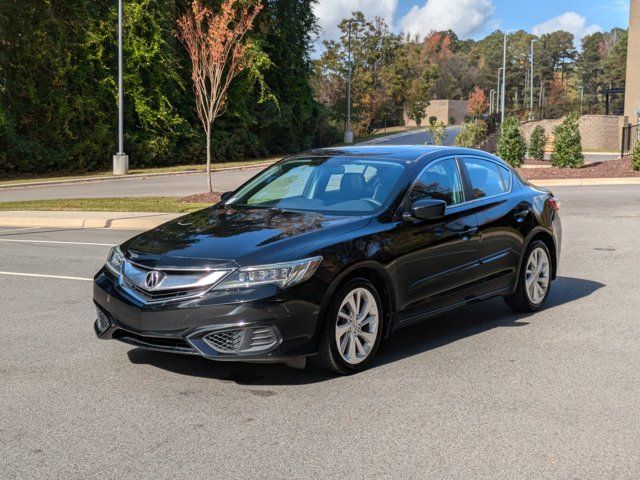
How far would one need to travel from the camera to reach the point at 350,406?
187 inches

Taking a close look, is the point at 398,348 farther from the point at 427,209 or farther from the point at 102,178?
the point at 102,178

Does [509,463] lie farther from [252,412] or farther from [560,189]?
[560,189]

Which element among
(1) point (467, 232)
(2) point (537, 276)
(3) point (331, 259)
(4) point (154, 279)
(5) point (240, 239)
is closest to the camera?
(4) point (154, 279)

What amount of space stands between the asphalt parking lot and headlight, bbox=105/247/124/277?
0.68m

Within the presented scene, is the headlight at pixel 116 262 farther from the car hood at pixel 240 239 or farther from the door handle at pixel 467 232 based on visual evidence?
the door handle at pixel 467 232

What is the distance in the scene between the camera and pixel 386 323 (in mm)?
5688

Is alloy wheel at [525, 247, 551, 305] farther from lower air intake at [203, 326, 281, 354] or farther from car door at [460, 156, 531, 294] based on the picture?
lower air intake at [203, 326, 281, 354]

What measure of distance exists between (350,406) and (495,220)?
2732 mm

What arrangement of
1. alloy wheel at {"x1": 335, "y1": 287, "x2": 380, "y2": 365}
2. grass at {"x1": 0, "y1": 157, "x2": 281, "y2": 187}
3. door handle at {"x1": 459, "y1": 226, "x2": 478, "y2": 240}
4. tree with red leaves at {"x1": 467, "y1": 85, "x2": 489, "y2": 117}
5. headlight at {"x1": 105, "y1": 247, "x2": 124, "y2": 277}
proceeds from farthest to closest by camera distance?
tree with red leaves at {"x1": 467, "y1": 85, "x2": 489, "y2": 117}
grass at {"x1": 0, "y1": 157, "x2": 281, "y2": 187}
door handle at {"x1": 459, "y1": 226, "x2": 478, "y2": 240}
headlight at {"x1": 105, "y1": 247, "x2": 124, "y2": 277}
alloy wheel at {"x1": 335, "y1": 287, "x2": 380, "y2": 365}

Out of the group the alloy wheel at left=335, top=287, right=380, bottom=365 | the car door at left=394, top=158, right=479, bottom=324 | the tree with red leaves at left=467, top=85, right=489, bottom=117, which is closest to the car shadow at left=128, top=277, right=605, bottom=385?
the alloy wheel at left=335, top=287, right=380, bottom=365

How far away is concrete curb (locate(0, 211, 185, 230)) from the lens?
15148 millimetres

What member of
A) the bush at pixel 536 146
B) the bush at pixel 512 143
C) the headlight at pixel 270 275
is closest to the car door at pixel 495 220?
the headlight at pixel 270 275

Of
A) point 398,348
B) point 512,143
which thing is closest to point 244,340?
point 398,348

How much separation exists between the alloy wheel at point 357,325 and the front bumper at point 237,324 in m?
0.28
